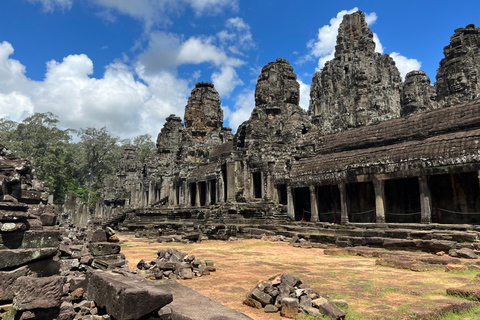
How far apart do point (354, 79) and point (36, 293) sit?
54018mm

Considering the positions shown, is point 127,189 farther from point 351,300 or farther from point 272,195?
point 351,300

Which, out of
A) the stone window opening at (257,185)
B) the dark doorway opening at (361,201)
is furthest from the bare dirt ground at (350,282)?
the stone window opening at (257,185)

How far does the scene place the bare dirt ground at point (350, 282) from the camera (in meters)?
5.05

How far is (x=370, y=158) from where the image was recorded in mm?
15891

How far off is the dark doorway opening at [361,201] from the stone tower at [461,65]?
580 inches

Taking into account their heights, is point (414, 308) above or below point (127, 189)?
below

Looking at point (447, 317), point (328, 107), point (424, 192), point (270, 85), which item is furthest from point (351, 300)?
point (328, 107)

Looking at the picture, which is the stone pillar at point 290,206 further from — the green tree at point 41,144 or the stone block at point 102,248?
the green tree at point 41,144

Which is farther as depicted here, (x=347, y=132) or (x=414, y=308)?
(x=347, y=132)

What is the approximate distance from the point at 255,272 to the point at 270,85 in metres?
27.7

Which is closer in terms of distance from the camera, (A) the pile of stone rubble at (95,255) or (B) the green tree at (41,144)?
(A) the pile of stone rubble at (95,255)

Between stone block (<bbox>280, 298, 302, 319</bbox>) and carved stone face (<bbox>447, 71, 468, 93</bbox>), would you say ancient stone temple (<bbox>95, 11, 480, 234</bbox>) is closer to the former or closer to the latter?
carved stone face (<bbox>447, 71, 468, 93</bbox>)

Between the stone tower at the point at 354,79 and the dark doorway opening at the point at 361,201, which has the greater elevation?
the stone tower at the point at 354,79

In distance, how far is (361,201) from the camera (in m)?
18.0
